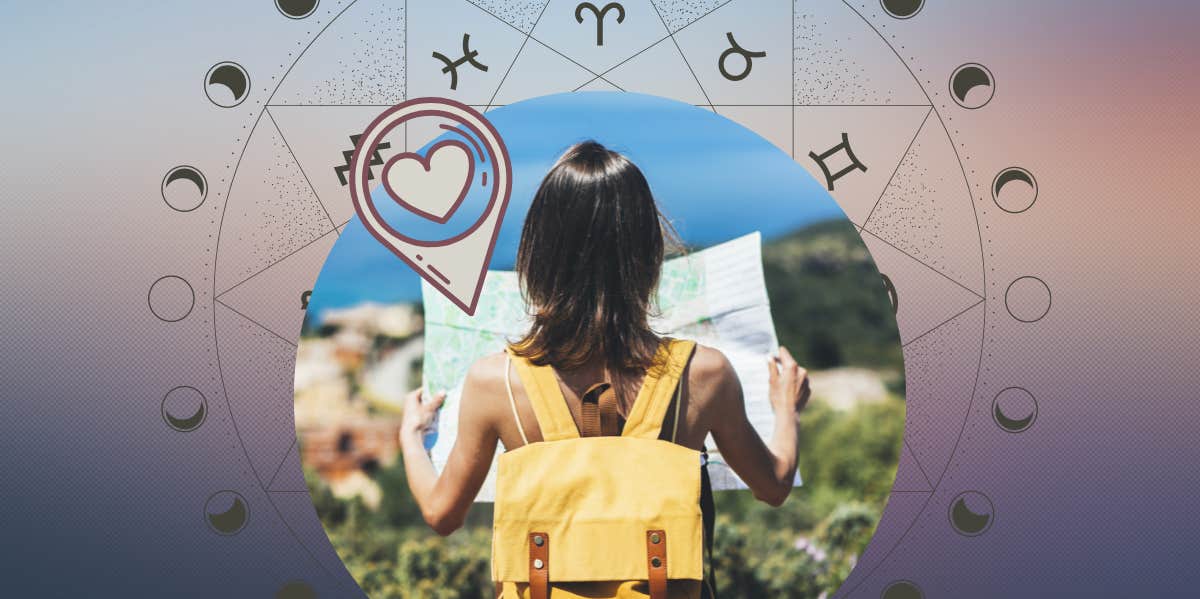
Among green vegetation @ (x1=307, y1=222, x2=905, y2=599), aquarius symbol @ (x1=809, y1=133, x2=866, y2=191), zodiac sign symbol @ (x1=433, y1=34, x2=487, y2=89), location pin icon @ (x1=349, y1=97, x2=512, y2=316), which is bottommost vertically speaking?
green vegetation @ (x1=307, y1=222, x2=905, y2=599)

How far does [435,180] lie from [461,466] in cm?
143

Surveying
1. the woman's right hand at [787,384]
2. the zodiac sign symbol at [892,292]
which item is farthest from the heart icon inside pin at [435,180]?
the zodiac sign symbol at [892,292]

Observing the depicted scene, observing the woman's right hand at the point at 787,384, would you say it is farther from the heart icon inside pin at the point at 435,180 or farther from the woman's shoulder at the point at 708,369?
the heart icon inside pin at the point at 435,180

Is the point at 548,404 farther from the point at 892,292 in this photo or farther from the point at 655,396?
the point at 892,292

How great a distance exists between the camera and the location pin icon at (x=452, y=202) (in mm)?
4016

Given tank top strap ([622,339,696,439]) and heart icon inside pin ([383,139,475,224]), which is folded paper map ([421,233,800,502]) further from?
tank top strap ([622,339,696,439])

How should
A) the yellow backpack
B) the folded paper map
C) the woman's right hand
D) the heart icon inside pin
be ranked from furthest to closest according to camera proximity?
the heart icon inside pin → the folded paper map → the woman's right hand → the yellow backpack

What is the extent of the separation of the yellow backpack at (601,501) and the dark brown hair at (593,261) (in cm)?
8

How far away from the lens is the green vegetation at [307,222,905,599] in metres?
3.96

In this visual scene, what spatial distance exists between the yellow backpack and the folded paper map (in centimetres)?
119

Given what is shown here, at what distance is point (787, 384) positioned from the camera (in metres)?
3.86

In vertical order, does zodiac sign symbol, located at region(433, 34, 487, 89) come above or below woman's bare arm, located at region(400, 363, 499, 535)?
above

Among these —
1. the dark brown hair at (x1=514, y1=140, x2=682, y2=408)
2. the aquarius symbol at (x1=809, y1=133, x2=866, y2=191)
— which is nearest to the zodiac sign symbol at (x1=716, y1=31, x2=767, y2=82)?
the aquarius symbol at (x1=809, y1=133, x2=866, y2=191)

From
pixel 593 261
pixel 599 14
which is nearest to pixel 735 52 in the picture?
pixel 599 14
